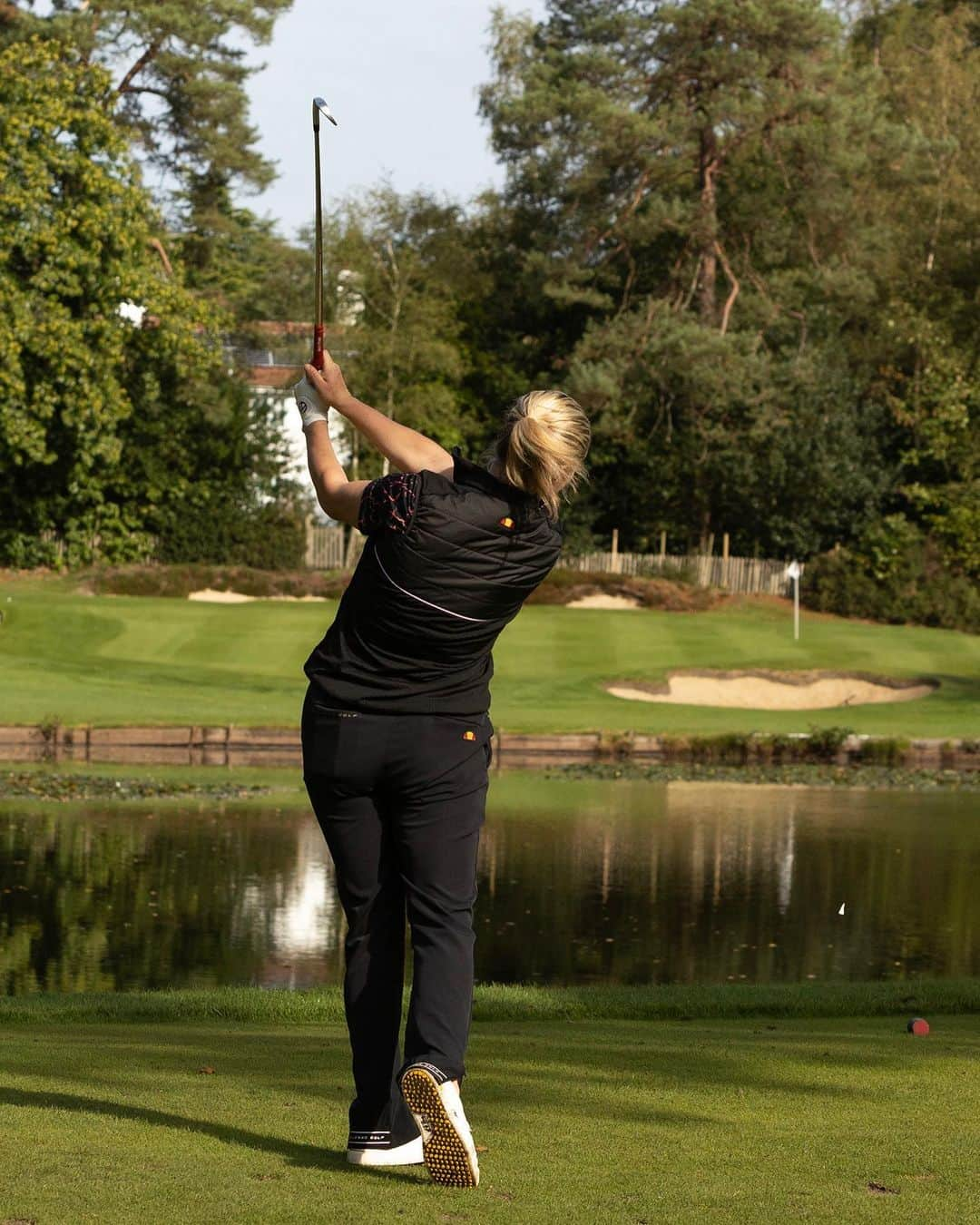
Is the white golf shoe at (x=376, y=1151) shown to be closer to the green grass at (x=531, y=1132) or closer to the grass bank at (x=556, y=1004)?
the green grass at (x=531, y=1132)

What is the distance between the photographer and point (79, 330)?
134 feet

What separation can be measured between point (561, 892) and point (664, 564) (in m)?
34.2

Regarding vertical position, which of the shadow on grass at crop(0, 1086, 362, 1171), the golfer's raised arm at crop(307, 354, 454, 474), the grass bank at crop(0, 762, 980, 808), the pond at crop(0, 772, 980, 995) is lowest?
the grass bank at crop(0, 762, 980, 808)

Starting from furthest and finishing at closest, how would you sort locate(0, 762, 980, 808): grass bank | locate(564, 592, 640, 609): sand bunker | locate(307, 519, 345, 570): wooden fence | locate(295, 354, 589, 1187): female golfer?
locate(307, 519, 345, 570): wooden fence < locate(564, 592, 640, 609): sand bunker < locate(0, 762, 980, 808): grass bank < locate(295, 354, 589, 1187): female golfer

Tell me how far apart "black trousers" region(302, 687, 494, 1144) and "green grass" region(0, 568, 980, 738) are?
17.3 meters

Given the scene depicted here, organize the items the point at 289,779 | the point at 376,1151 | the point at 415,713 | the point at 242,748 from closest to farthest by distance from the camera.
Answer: the point at 376,1151
the point at 415,713
the point at 289,779
the point at 242,748

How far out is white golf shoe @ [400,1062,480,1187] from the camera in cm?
439

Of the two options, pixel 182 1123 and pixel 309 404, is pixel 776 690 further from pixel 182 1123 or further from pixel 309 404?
A: pixel 182 1123

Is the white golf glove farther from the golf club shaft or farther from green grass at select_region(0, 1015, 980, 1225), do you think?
green grass at select_region(0, 1015, 980, 1225)

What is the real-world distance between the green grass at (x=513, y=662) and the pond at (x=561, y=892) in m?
5.81

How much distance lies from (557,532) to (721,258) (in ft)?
148

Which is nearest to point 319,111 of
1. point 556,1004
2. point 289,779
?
point 556,1004

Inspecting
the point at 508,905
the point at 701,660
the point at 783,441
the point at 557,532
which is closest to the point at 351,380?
the point at 783,441

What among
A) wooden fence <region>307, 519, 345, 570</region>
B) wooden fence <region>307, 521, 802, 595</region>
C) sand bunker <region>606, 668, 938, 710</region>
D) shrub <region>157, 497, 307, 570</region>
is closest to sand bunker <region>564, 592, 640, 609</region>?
wooden fence <region>307, 521, 802, 595</region>
